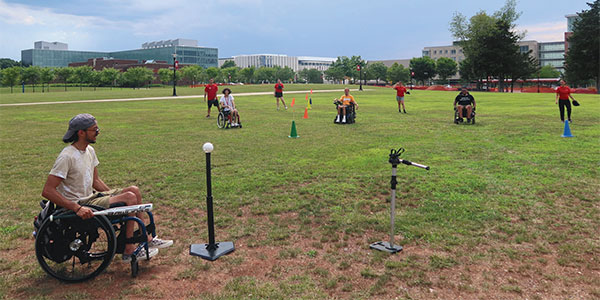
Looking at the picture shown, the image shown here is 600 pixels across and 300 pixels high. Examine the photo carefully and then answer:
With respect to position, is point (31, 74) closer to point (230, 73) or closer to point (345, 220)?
point (230, 73)

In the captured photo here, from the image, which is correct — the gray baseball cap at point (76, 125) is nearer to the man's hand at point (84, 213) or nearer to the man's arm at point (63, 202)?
the man's arm at point (63, 202)

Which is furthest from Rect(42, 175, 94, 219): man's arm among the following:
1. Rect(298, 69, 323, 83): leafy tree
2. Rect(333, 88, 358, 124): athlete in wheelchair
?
Rect(298, 69, 323, 83): leafy tree

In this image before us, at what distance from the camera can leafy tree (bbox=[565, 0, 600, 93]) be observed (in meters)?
63.9

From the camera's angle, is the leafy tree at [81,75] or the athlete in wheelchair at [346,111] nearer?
the athlete in wheelchair at [346,111]

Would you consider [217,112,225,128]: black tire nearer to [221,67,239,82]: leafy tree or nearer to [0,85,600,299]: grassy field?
[0,85,600,299]: grassy field

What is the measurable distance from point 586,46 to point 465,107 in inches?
2379

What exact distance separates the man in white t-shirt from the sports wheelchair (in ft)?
0.37

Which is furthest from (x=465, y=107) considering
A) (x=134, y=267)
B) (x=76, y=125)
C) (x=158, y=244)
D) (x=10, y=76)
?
(x=10, y=76)

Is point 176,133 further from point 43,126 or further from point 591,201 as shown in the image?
point 591,201

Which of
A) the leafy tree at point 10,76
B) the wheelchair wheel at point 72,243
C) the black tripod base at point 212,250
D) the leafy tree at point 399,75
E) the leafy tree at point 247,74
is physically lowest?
the black tripod base at point 212,250

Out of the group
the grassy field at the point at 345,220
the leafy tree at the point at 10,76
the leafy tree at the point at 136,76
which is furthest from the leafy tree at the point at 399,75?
the grassy field at the point at 345,220

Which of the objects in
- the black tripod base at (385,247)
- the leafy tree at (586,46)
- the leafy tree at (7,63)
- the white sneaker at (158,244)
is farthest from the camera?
the leafy tree at (7,63)

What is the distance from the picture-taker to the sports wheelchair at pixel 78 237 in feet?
13.7

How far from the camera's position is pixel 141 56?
183375 millimetres
